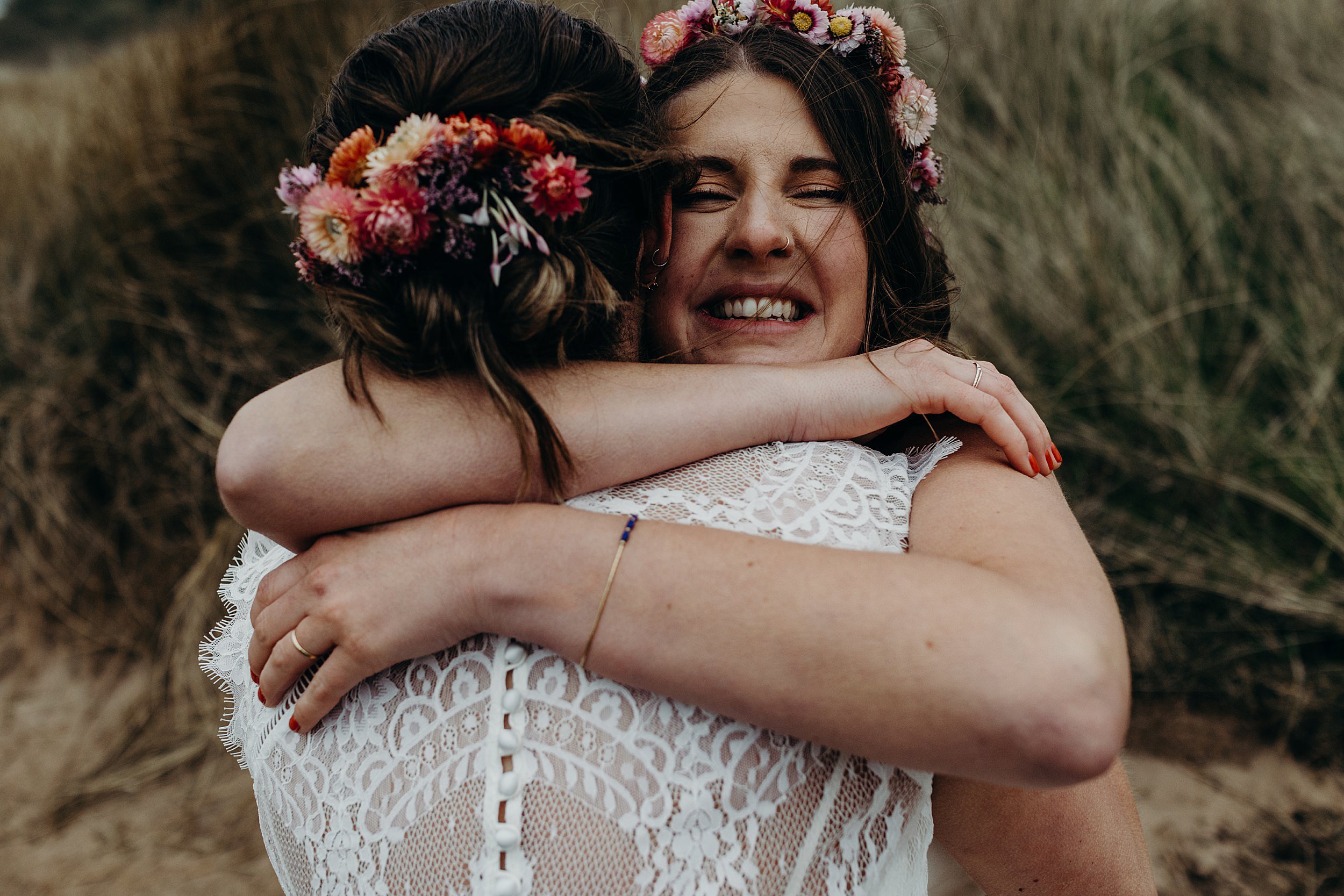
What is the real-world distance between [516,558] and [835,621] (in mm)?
481

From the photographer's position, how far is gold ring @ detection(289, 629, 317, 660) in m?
1.44

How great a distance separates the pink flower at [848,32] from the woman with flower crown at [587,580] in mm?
685

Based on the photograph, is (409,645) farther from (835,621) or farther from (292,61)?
(292,61)

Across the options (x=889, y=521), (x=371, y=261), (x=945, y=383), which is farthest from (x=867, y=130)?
(x=371, y=261)

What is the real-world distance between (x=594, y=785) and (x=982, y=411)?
36.4 inches

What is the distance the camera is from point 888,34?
2.18m

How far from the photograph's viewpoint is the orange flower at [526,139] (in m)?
1.40

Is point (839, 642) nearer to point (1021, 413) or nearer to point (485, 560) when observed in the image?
point (485, 560)

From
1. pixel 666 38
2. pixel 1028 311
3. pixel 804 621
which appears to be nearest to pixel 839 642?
pixel 804 621

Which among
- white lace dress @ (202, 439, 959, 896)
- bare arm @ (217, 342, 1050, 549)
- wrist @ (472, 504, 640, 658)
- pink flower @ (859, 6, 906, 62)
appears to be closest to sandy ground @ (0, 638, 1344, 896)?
white lace dress @ (202, 439, 959, 896)

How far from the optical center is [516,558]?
132 cm

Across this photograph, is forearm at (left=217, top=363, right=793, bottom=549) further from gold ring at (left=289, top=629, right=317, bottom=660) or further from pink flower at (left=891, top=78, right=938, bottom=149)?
pink flower at (left=891, top=78, right=938, bottom=149)

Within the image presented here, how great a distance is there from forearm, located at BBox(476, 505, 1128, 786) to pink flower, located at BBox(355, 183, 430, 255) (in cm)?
51

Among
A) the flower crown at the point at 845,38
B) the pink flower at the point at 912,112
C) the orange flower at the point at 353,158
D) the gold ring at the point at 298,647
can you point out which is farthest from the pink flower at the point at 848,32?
the gold ring at the point at 298,647
